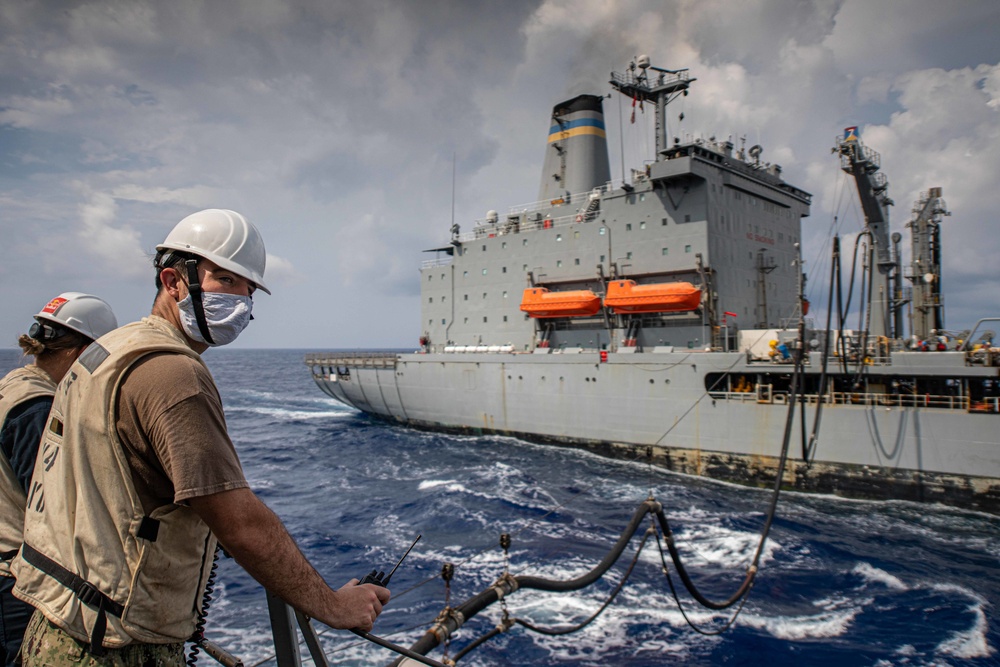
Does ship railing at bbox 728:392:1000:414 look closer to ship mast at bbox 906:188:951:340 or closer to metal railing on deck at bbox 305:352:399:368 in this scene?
ship mast at bbox 906:188:951:340

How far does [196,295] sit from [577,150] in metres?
24.7

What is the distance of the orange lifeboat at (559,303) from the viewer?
20547 millimetres

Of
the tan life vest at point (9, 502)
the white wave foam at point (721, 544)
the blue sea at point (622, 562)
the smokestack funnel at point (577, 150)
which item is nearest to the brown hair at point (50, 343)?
the tan life vest at point (9, 502)

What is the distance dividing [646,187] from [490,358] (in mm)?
8491

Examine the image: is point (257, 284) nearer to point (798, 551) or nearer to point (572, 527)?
point (572, 527)

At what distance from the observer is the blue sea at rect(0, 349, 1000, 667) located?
8.09m

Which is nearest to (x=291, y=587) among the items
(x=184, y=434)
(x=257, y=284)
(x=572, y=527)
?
(x=184, y=434)

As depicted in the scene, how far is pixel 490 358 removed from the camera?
21.3 meters

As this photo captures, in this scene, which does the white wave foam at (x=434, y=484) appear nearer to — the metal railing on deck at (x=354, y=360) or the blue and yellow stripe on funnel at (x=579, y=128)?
the metal railing on deck at (x=354, y=360)

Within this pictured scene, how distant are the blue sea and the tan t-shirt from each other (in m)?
4.01

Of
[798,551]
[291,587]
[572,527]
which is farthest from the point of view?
[572,527]

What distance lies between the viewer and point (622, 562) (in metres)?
11.0

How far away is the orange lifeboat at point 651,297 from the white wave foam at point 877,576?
9370 millimetres

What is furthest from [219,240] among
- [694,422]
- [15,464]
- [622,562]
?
[694,422]
